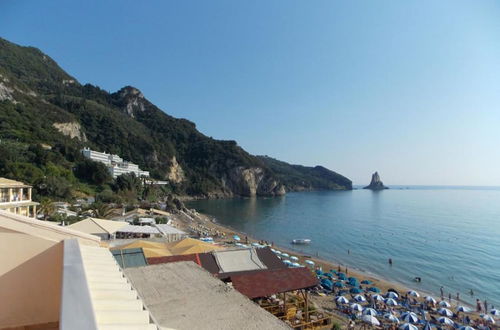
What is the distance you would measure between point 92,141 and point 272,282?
3664 inches

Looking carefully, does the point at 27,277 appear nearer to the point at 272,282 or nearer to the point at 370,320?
the point at 272,282

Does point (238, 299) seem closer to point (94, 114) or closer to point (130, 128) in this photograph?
point (94, 114)

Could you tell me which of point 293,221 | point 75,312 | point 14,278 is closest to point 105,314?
point 75,312

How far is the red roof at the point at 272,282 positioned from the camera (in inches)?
297

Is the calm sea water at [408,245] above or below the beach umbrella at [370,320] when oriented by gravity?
below

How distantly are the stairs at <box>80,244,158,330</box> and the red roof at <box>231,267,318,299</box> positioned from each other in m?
5.45

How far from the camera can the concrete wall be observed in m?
3.66

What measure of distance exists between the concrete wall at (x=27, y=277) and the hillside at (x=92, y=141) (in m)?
39.5

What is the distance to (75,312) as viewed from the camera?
4.49 feet

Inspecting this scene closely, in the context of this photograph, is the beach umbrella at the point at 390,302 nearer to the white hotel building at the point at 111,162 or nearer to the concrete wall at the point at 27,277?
the concrete wall at the point at 27,277

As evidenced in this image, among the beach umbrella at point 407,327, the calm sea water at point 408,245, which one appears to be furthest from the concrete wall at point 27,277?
the calm sea water at point 408,245

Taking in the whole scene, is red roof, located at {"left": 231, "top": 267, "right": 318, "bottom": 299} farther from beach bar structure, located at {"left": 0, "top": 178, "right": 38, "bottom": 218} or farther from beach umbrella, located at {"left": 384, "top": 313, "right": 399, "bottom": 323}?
beach bar structure, located at {"left": 0, "top": 178, "right": 38, "bottom": 218}

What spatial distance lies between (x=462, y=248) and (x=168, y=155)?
93898mm

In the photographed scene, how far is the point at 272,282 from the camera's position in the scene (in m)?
7.86
